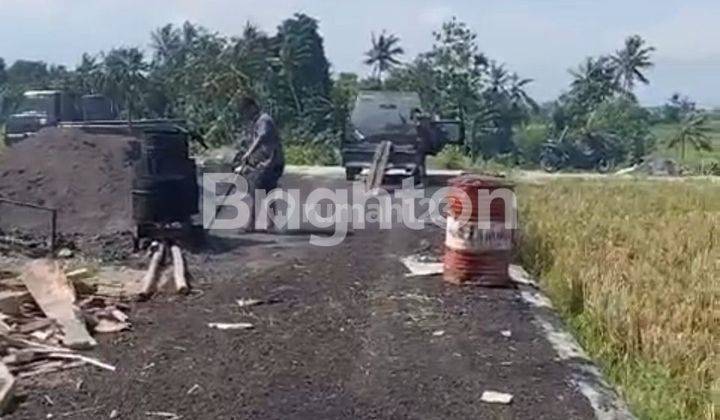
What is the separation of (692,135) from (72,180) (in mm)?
48104

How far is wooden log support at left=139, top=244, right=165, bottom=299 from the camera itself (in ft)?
29.7

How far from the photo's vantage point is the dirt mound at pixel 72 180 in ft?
43.9

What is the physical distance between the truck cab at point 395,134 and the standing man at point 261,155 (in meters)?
9.46

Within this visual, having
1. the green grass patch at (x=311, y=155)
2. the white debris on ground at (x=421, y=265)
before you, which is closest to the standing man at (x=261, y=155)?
the white debris on ground at (x=421, y=265)

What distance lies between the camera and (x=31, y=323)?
765 centimetres

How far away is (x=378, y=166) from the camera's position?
72.8 ft

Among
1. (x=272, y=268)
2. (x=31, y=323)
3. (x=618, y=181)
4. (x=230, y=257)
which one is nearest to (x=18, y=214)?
(x=230, y=257)

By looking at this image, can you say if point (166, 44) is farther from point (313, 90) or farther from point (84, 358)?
point (84, 358)

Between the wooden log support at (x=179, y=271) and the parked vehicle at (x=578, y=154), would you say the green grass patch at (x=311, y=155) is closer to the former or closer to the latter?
the parked vehicle at (x=578, y=154)

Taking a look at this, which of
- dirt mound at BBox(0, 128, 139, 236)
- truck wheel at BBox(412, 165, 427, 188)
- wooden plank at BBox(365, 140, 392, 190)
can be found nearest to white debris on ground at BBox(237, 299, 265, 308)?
dirt mound at BBox(0, 128, 139, 236)

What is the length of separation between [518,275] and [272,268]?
245 cm

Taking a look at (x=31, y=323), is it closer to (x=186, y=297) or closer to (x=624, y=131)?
(x=186, y=297)

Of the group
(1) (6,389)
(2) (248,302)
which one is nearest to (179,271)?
(2) (248,302)

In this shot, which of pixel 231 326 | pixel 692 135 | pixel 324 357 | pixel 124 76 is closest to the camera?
pixel 324 357
